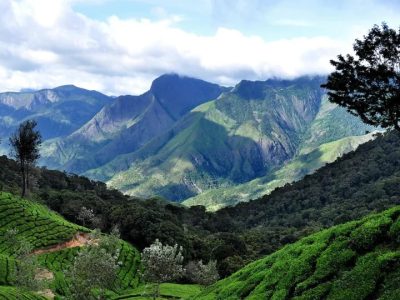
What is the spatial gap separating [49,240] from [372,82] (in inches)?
3805

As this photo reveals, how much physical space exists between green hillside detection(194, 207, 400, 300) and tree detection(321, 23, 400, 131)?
10071 mm

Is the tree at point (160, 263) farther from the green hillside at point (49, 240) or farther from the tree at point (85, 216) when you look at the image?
the tree at point (85, 216)

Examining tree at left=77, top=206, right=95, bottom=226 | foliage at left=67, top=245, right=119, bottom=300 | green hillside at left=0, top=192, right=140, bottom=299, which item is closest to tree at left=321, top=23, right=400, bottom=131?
foliage at left=67, top=245, right=119, bottom=300

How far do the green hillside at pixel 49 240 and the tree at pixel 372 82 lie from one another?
232 feet

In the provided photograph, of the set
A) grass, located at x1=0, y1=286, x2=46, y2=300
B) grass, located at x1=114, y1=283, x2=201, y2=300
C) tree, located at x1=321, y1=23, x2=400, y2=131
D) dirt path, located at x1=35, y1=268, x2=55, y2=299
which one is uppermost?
tree, located at x1=321, y1=23, x2=400, y2=131

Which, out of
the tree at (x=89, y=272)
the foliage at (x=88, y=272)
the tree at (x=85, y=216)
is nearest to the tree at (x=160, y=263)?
the tree at (x=89, y=272)

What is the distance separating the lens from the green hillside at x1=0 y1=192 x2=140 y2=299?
106050 mm

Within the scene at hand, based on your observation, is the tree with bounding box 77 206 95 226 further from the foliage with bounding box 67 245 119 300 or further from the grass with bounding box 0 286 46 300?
the foliage with bounding box 67 245 119 300

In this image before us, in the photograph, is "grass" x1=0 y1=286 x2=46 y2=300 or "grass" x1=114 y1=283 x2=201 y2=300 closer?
Result: "grass" x1=0 y1=286 x2=46 y2=300

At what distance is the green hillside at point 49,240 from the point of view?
106 metres

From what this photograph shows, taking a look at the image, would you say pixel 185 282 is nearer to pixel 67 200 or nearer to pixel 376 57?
pixel 67 200

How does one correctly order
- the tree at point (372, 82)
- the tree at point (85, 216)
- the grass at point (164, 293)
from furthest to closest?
the tree at point (85, 216), the grass at point (164, 293), the tree at point (372, 82)

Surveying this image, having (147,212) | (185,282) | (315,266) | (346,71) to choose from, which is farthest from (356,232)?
(147,212)

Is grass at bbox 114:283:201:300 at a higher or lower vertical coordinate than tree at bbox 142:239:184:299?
lower
